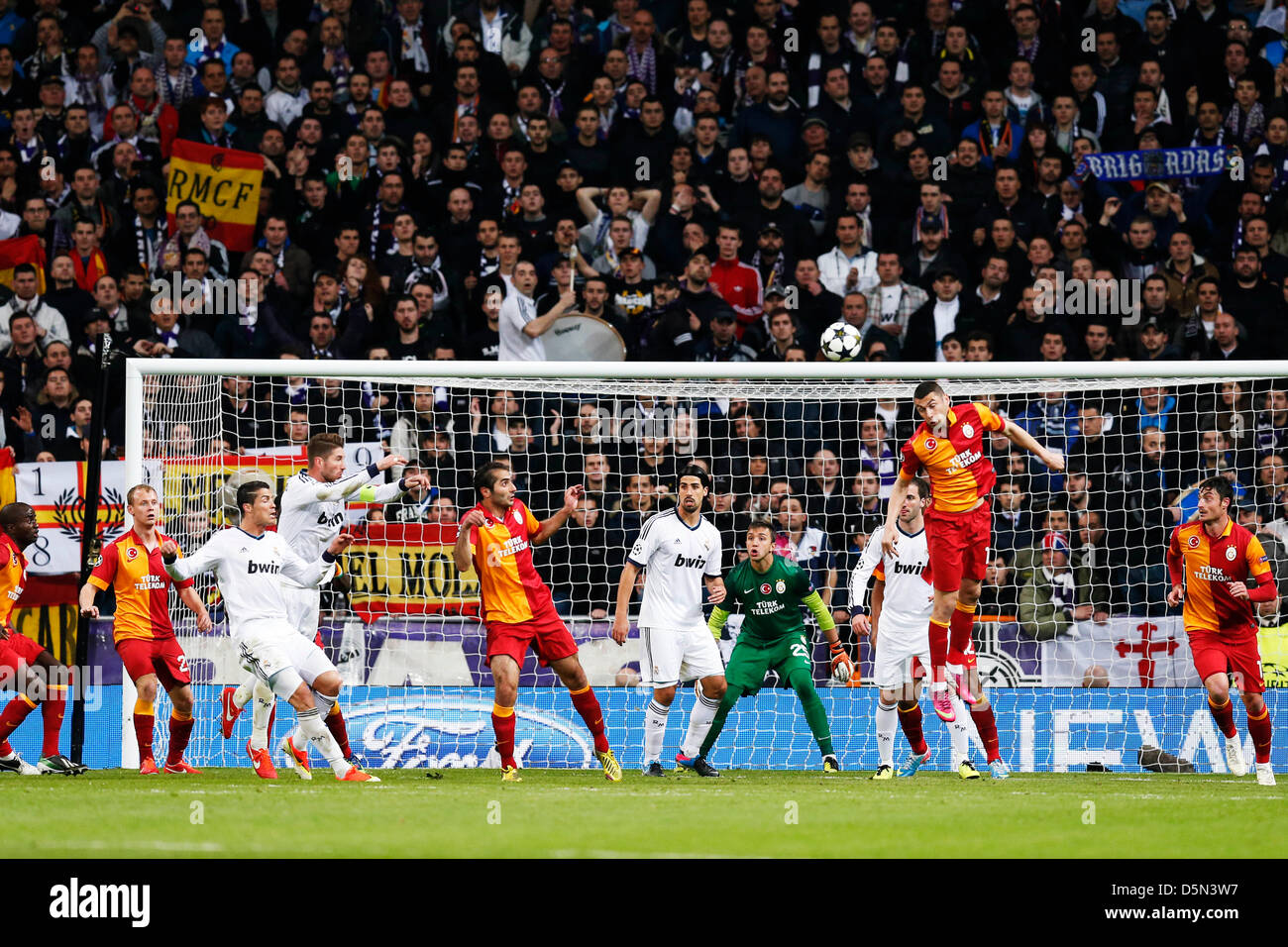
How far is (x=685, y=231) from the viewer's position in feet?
51.0

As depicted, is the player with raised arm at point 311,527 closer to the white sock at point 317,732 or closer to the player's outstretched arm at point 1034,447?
the white sock at point 317,732

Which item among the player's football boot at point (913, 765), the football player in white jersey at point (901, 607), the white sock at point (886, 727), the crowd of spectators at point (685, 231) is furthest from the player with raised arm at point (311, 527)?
the player's football boot at point (913, 765)

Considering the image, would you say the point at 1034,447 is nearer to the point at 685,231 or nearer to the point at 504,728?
the point at 504,728

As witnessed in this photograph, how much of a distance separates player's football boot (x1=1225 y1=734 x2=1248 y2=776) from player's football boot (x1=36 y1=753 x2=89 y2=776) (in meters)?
8.09

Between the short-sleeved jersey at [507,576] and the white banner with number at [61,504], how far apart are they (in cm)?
364

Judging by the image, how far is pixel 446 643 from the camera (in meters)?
12.7

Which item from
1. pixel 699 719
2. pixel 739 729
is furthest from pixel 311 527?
pixel 739 729

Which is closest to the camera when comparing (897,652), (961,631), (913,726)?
(961,631)

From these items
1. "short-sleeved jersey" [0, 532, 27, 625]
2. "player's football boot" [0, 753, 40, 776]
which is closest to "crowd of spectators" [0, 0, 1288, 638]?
"short-sleeved jersey" [0, 532, 27, 625]

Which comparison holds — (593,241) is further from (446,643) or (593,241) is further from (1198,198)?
(1198,198)

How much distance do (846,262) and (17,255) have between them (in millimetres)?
8252

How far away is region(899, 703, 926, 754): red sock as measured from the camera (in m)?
11.5

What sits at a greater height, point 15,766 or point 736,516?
Answer: point 736,516
